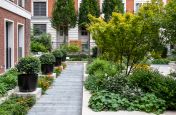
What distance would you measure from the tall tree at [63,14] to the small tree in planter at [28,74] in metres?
29.4

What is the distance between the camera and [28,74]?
13.0 metres

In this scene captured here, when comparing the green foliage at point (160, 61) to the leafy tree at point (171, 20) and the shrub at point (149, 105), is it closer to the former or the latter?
the leafy tree at point (171, 20)

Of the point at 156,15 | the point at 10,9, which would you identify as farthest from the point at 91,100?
the point at 10,9

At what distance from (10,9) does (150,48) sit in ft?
26.5

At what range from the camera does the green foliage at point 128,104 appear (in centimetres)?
997

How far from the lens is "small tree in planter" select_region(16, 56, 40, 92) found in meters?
12.9

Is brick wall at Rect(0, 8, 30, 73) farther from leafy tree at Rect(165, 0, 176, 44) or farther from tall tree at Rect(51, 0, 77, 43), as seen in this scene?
tall tree at Rect(51, 0, 77, 43)

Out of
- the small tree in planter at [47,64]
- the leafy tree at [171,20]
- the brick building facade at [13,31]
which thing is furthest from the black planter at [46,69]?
the leafy tree at [171,20]

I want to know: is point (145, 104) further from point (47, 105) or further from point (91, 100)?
point (47, 105)

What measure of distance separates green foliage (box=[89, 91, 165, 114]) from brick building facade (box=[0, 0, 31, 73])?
27.4 ft

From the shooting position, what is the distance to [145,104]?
10.2 metres

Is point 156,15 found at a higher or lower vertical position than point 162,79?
higher

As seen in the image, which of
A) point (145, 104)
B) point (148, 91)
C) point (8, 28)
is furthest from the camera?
point (8, 28)

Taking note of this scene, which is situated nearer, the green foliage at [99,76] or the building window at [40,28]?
the green foliage at [99,76]
